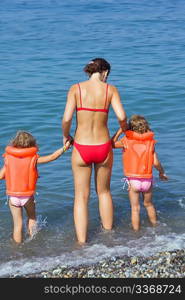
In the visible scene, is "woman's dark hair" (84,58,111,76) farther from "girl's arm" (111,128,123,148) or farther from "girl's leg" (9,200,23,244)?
"girl's leg" (9,200,23,244)

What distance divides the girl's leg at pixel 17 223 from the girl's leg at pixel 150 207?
5.29 ft

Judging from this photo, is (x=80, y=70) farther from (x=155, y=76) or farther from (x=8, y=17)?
(x=8, y=17)

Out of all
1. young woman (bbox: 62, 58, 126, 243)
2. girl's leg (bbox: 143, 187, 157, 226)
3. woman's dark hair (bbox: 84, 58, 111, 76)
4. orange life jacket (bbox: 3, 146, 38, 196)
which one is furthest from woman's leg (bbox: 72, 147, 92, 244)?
woman's dark hair (bbox: 84, 58, 111, 76)

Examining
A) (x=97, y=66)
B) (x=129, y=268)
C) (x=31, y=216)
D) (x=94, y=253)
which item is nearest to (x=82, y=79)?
(x=31, y=216)

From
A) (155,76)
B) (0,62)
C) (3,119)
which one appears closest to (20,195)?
(3,119)

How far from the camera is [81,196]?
7988mm

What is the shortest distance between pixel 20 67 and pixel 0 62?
1082 millimetres

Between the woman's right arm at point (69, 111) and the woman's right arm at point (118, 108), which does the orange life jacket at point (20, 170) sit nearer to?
the woman's right arm at point (69, 111)

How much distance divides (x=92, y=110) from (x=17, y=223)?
67.4 inches

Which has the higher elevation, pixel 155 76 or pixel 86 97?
pixel 86 97

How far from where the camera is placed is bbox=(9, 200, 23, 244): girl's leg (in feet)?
26.2

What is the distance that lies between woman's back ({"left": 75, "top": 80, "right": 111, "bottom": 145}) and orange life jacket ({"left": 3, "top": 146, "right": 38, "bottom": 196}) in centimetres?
63

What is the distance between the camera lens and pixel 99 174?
7.94 meters

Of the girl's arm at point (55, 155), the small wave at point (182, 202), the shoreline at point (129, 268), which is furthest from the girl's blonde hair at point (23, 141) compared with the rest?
the small wave at point (182, 202)
